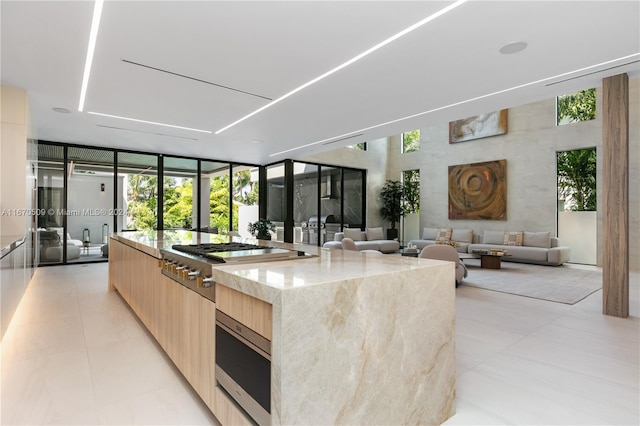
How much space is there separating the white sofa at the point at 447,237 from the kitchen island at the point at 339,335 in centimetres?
763

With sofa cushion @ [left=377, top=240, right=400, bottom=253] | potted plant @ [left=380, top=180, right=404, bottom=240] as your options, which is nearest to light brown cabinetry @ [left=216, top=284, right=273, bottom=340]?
sofa cushion @ [left=377, top=240, right=400, bottom=253]

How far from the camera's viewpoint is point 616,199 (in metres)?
3.76

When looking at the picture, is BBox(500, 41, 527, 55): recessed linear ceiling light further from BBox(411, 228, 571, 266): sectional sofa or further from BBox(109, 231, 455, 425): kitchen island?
BBox(411, 228, 571, 266): sectional sofa

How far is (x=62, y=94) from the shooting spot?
4.20 meters

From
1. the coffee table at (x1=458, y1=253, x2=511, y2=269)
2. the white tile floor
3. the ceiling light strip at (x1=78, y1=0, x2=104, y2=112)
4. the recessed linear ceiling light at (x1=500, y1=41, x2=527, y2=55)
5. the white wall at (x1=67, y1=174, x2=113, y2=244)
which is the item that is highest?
the recessed linear ceiling light at (x1=500, y1=41, x2=527, y2=55)

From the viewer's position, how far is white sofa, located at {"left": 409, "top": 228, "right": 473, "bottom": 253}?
9220 mm

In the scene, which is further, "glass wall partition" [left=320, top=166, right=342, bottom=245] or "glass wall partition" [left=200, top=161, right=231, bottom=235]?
"glass wall partition" [left=320, top=166, right=342, bottom=245]

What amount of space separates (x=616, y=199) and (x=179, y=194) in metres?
8.50

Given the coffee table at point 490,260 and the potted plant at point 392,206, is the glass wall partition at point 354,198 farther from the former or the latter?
the coffee table at point 490,260

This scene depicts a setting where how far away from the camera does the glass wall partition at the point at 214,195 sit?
29.3 ft

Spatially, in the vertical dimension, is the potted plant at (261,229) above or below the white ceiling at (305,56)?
below

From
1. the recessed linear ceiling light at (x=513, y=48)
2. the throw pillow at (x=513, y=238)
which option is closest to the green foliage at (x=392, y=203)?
the throw pillow at (x=513, y=238)

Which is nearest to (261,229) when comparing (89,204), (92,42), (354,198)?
(354,198)

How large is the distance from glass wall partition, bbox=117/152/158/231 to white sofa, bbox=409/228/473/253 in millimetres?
6952
